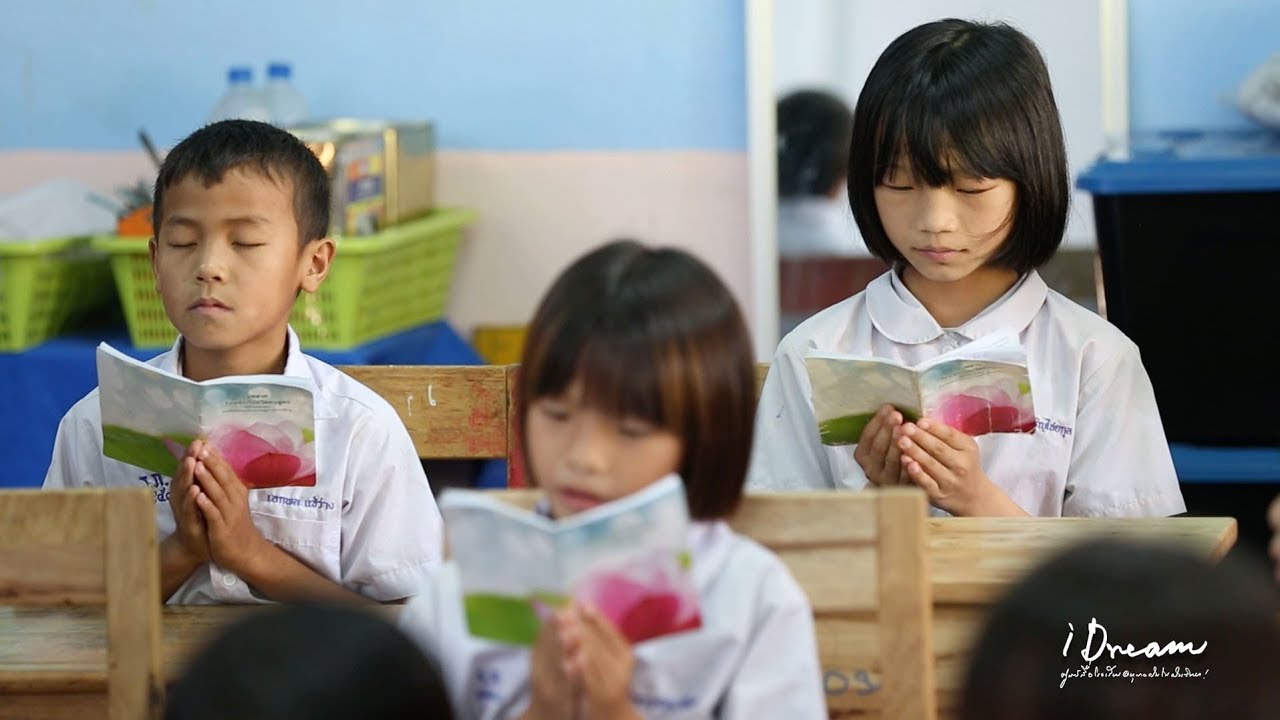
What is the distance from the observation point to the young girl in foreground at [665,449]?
1.43m

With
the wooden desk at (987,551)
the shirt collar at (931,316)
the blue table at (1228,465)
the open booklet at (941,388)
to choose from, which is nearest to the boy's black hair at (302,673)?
the wooden desk at (987,551)

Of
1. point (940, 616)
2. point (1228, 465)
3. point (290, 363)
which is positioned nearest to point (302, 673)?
point (940, 616)

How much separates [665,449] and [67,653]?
663 mm

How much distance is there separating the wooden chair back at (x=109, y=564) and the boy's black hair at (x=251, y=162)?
29.5 inches

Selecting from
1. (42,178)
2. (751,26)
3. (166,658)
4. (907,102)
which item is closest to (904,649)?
(166,658)

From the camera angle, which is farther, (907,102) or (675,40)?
(675,40)

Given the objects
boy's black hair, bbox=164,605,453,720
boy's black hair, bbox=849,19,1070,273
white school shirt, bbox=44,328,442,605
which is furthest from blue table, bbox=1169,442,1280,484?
boy's black hair, bbox=164,605,453,720

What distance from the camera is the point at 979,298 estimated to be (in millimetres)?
2324

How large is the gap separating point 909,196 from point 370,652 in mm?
1209

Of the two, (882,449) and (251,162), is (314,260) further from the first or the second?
(882,449)

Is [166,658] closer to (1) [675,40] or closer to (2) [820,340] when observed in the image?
(2) [820,340]

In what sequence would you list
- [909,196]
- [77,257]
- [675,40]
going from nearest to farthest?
[909,196]
[77,257]
[675,40]

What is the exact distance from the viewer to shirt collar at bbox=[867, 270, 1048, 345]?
2291 mm

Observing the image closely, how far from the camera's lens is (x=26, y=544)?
1558 mm
